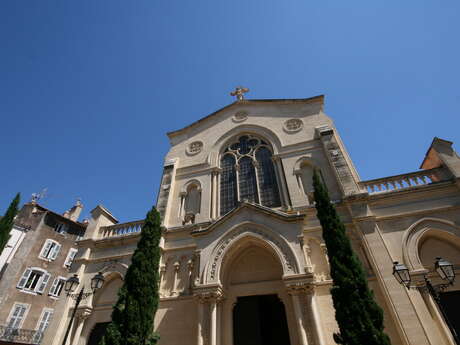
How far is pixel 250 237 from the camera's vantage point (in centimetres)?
1177

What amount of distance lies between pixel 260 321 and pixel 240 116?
13.7 m

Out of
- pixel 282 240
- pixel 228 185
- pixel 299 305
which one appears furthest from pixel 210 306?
pixel 228 185

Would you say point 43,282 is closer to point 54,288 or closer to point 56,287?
point 54,288

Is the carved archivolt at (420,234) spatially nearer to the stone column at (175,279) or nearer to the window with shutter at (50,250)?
the stone column at (175,279)

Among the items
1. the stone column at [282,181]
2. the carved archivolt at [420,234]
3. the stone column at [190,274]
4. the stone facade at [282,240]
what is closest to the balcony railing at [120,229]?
the stone facade at [282,240]

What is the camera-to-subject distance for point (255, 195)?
1535 centimetres

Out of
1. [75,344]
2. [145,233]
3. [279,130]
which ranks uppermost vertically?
[279,130]

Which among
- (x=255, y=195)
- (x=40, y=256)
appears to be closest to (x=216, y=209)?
(x=255, y=195)

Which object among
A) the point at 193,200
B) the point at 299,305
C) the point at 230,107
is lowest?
the point at 299,305

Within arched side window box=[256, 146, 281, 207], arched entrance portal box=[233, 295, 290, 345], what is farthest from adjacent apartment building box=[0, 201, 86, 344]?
arched side window box=[256, 146, 281, 207]

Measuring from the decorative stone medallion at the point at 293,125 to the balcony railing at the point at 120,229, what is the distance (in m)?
11.2

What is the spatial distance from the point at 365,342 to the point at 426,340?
3.14m

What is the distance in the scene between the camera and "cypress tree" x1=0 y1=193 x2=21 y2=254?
16.9 m

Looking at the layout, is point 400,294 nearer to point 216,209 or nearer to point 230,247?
point 230,247
